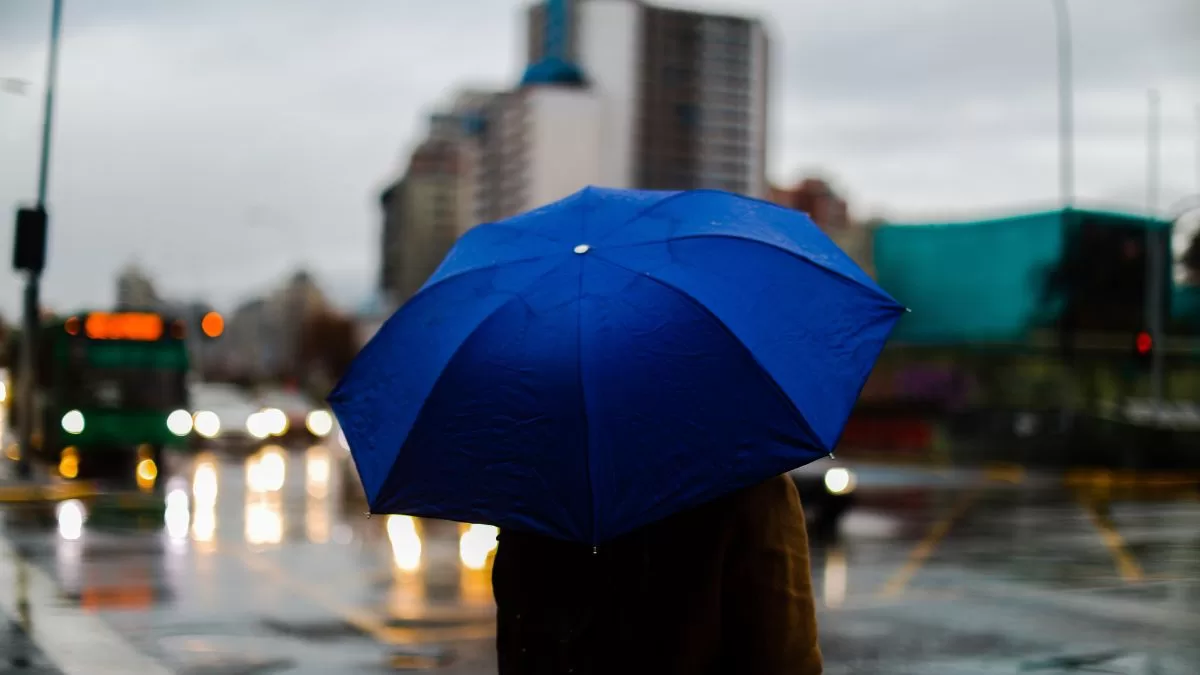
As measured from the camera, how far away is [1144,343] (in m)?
30.2

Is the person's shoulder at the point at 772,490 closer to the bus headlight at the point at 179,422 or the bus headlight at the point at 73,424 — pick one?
the bus headlight at the point at 179,422

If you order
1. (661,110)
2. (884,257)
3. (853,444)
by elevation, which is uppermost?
(661,110)

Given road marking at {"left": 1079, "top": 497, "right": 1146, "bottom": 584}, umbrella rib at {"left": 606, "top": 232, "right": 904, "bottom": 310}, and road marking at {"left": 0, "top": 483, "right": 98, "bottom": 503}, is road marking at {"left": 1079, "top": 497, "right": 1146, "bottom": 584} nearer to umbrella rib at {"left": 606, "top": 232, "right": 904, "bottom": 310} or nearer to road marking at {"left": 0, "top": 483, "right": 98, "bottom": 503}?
umbrella rib at {"left": 606, "top": 232, "right": 904, "bottom": 310}

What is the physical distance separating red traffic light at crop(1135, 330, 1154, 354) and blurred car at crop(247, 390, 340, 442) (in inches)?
793

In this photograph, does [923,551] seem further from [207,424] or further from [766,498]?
[207,424]

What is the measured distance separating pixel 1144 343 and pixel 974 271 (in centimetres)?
2129

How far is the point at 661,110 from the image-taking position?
168500mm

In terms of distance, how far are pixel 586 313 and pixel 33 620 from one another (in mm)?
8322

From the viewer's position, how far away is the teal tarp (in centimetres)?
4766

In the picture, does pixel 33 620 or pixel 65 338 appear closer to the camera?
pixel 33 620

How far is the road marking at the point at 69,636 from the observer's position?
8.74m

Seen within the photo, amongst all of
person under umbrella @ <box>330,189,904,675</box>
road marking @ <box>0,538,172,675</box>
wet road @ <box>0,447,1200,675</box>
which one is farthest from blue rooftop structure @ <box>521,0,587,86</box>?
person under umbrella @ <box>330,189,904,675</box>

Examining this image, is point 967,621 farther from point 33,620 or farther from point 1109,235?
point 1109,235

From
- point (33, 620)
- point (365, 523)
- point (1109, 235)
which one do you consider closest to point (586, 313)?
point (33, 620)
